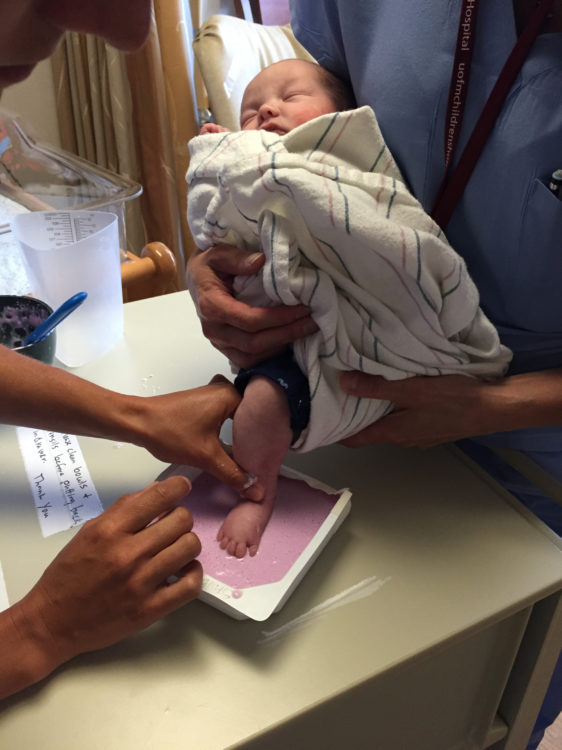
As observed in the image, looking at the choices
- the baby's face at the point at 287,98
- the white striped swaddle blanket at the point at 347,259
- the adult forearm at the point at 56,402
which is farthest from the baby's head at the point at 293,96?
the adult forearm at the point at 56,402

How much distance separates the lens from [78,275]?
968mm

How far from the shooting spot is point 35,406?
71cm

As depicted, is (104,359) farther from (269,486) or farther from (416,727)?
(416,727)

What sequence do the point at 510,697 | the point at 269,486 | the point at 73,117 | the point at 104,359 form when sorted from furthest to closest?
1. the point at 73,117
2. the point at 104,359
3. the point at 510,697
4. the point at 269,486

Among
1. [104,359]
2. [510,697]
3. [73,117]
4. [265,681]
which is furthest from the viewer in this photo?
[73,117]

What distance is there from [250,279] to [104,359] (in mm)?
353

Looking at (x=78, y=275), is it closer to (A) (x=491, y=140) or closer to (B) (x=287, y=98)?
(B) (x=287, y=98)

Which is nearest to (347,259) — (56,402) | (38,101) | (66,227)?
(56,402)

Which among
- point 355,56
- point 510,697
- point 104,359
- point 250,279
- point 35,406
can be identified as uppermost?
point 355,56

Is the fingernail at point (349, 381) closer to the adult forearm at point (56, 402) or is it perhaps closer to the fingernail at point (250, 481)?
the fingernail at point (250, 481)

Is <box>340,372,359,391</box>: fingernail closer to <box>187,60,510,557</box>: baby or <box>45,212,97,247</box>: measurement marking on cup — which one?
<box>187,60,510,557</box>: baby

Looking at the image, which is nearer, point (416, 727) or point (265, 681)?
point (265, 681)

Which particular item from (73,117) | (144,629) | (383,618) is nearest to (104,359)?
(144,629)

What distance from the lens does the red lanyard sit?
63 centimetres
